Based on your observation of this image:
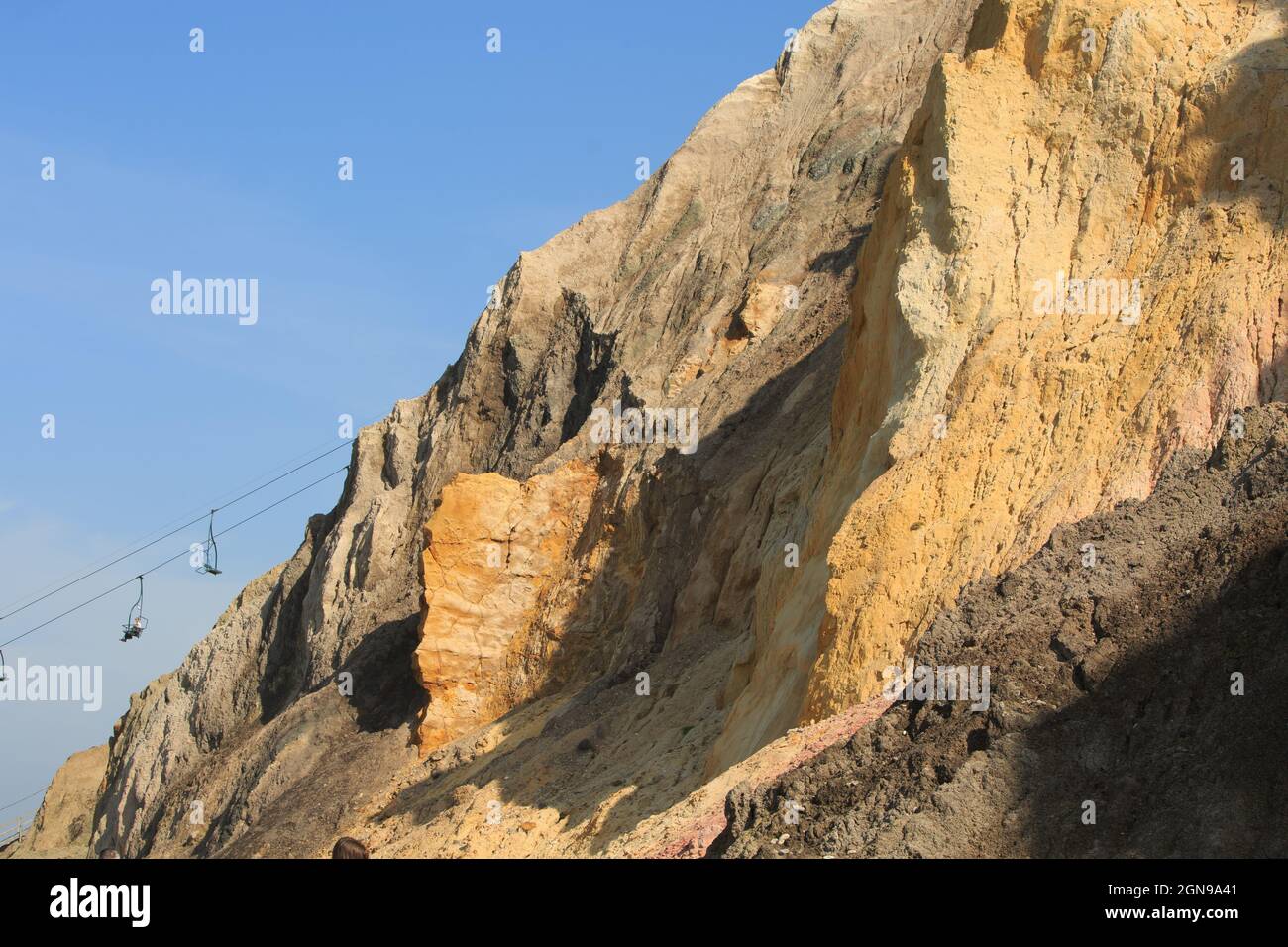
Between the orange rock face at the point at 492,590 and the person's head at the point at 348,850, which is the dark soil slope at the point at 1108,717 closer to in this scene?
the person's head at the point at 348,850

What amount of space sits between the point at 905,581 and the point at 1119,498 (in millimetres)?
1902

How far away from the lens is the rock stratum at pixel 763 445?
13.9 m

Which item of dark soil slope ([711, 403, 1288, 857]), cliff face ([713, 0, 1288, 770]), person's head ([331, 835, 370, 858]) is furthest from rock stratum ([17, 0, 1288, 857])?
person's head ([331, 835, 370, 858])

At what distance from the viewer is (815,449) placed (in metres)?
21.7

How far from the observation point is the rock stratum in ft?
45.5

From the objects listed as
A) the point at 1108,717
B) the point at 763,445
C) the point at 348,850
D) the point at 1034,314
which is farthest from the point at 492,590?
the point at 1108,717

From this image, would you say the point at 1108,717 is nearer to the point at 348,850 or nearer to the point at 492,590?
the point at 348,850

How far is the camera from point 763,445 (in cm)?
2489

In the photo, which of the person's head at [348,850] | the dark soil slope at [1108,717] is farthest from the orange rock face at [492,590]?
the dark soil slope at [1108,717]

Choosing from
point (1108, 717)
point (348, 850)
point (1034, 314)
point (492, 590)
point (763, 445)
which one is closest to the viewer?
point (1108, 717)

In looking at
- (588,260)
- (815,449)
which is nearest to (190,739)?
(588,260)

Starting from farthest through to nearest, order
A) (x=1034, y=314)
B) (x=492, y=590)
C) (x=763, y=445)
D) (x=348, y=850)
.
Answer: (x=492, y=590)
(x=763, y=445)
(x=1034, y=314)
(x=348, y=850)
